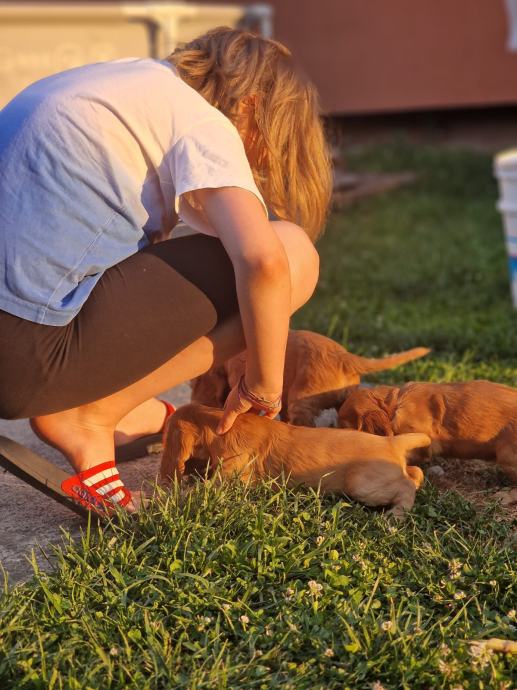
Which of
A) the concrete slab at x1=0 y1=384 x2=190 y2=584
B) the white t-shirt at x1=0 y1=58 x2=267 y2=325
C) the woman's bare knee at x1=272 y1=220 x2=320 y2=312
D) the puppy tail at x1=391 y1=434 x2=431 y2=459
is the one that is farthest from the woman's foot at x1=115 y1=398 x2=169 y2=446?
the puppy tail at x1=391 y1=434 x2=431 y2=459

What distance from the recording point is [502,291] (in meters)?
6.57

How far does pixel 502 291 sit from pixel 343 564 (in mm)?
4239

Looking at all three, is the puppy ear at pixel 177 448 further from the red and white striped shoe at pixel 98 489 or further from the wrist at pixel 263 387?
the wrist at pixel 263 387

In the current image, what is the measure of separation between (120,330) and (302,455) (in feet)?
2.28

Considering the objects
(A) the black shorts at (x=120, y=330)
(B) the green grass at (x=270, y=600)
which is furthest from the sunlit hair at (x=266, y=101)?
(B) the green grass at (x=270, y=600)

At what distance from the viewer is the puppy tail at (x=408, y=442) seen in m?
3.08

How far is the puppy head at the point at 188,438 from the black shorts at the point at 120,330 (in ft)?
0.80

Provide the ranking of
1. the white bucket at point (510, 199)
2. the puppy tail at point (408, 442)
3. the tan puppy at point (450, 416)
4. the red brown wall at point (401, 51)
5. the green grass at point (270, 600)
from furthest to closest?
the red brown wall at point (401, 51) < the white bucket at point (510, 199) < the tan puppy at point (450, 416) < the puppy tail at point (408, 442) < the green grass at point (270, 600)

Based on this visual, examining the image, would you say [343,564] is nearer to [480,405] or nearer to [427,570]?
[427,570]

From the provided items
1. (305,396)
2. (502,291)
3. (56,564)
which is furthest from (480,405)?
(502,291)

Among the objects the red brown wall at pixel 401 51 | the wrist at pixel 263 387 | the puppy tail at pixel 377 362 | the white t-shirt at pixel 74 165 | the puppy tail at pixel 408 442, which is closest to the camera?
the white t-shirt at pixel 74 165

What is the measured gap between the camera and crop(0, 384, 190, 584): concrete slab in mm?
2826

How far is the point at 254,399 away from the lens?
117 inches

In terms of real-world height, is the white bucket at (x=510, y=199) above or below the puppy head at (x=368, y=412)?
below
